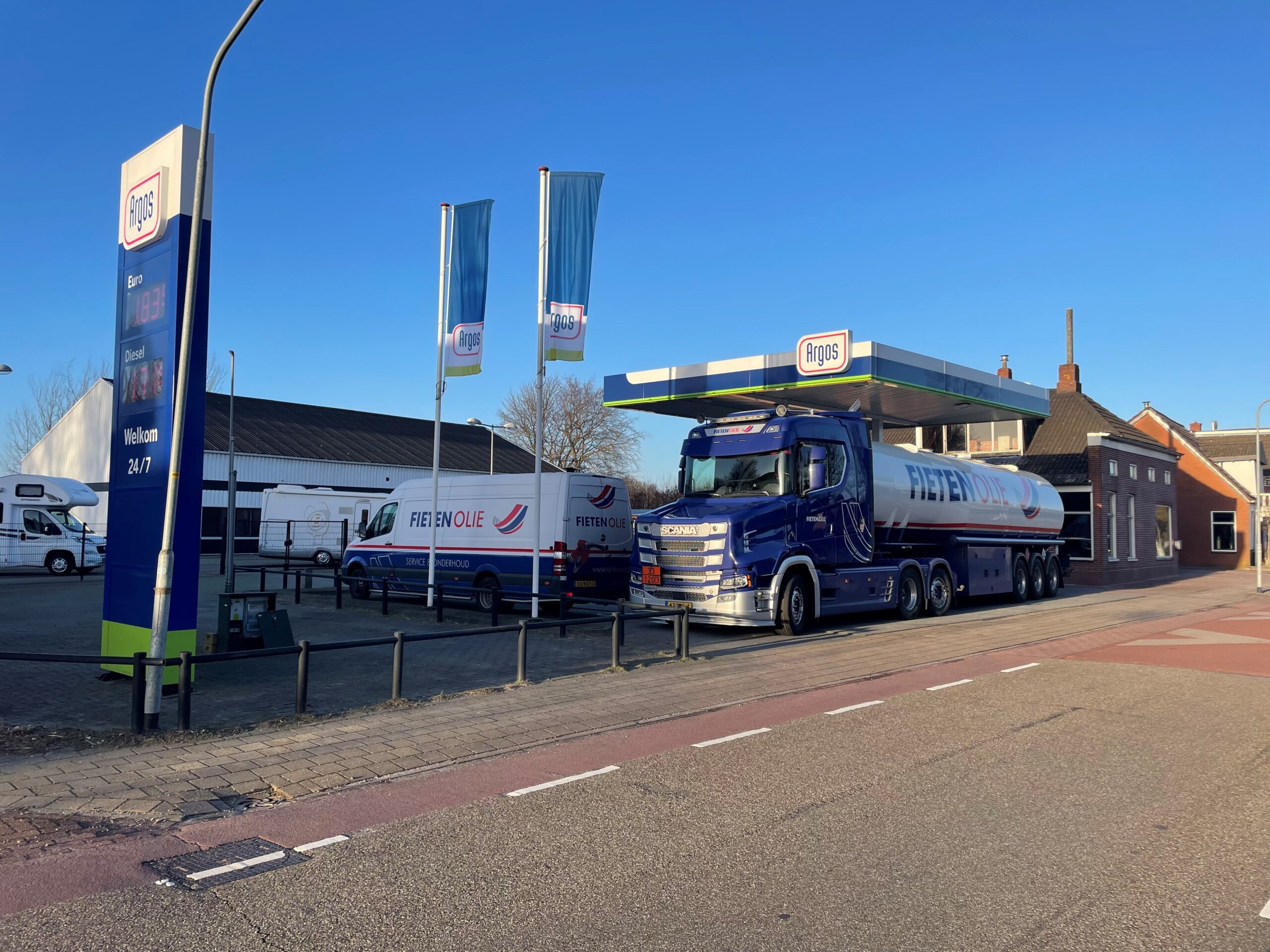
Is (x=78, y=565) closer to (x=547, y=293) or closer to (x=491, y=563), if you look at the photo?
(x=491, y=563)

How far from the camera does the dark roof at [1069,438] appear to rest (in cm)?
3362

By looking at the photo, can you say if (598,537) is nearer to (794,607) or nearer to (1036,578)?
(794,607)

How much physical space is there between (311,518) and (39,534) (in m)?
10.4

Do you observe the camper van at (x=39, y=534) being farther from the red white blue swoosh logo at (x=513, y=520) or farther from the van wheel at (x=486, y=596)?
the red white blue swoosh logo at (x=513, y=520)

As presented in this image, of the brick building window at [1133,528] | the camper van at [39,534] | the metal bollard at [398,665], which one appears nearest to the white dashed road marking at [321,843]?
the metal bollard at [398,665]

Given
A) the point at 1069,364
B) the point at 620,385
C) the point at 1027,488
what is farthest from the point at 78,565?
the point at 1069,364

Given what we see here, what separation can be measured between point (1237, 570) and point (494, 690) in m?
45.1

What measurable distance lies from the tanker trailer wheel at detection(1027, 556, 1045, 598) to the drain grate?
23.2 meters

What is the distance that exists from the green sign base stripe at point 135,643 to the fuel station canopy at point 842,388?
15362mm

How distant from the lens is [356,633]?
602 inches

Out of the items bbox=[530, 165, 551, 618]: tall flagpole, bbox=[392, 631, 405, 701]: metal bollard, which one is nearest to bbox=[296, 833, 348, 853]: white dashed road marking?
bbox=[392, 631, 405, 701]: metal bollard

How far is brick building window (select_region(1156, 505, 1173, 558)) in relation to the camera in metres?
38.3

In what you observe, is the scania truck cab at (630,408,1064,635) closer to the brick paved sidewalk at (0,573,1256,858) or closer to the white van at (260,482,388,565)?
the brick paved sidewalk at (0,573,1256,858)

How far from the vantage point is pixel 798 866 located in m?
4.99
